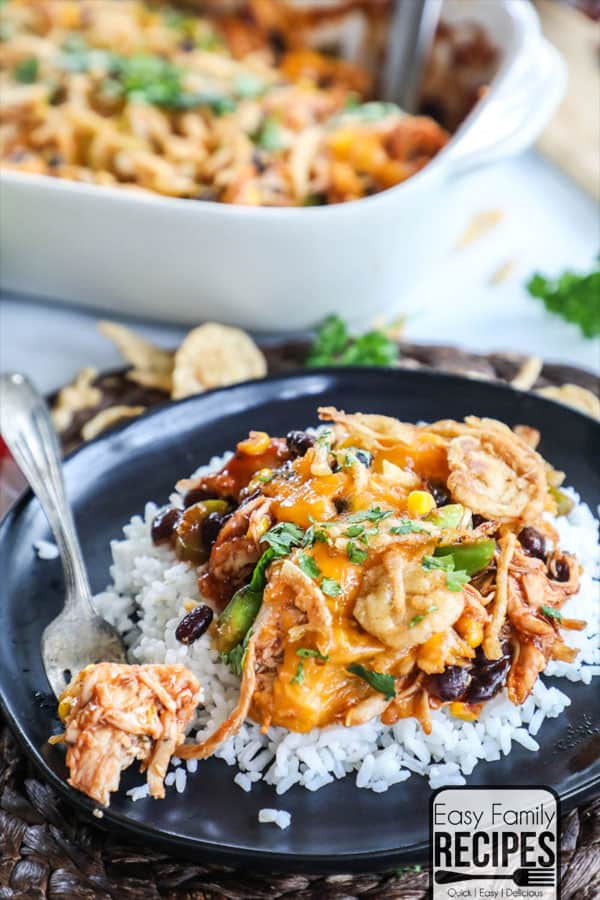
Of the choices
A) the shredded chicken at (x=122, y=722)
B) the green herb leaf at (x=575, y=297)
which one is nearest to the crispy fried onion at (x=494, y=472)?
the shredded chicken at (x=122, y=722)

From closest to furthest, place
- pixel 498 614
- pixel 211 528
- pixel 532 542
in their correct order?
pixel 498 614
pixel 532 542
pixel 211 528

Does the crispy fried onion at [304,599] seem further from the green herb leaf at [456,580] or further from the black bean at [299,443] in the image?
the black bean at [299,443]

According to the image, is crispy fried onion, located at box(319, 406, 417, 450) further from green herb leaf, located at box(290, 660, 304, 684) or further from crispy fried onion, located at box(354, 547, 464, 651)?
green herb leaf, located at box(290, 660, 304, 684)

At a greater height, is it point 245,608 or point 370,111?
point 370,111

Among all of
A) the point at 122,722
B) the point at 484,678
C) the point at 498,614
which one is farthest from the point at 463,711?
the point at 122,722

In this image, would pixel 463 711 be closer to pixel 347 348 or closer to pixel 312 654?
pixel 312 654

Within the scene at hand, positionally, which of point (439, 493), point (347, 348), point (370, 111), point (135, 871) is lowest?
point (135, 871)

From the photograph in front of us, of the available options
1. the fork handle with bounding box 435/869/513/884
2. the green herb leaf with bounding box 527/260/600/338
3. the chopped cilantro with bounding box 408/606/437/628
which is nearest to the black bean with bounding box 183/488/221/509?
the chopped cilantro with bounding box 408/606/437/628
